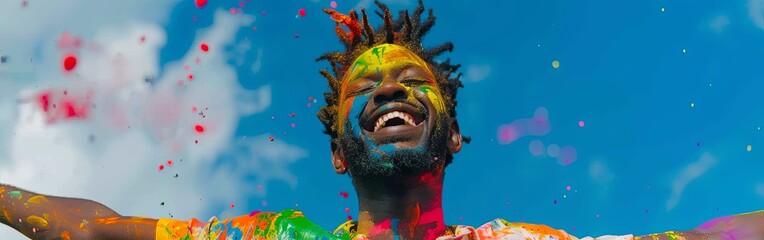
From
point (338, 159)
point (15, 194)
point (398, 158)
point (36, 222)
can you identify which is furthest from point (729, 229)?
point (15, 194)

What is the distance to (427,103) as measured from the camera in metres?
6.09

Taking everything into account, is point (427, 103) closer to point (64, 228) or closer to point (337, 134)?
point (337, 134)

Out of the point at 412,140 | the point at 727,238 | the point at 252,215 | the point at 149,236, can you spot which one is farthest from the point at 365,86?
the point at 727,238

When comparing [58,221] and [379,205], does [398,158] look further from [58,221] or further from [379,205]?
[58,221]

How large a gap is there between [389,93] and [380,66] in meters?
0.42

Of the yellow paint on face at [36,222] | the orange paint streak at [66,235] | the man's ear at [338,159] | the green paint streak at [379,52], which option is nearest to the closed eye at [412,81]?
the green paint streak at [379,52]

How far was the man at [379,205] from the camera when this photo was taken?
18.0ft

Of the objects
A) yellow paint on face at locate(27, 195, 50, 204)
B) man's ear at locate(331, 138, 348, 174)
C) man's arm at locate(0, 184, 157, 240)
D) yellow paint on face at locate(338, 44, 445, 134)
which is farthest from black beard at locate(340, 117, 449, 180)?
yellow paint on face at locate(27, 195, 50, 204)

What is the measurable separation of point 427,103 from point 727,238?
7.28ft

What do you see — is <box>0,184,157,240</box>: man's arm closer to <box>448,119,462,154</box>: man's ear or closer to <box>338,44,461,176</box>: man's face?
<box>338,44,461,176</box>: man's face

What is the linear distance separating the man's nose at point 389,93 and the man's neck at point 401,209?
58cm

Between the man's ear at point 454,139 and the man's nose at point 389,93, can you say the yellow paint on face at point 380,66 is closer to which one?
the man's nose at point 389,93

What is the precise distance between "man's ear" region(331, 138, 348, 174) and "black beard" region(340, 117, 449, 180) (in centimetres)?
35

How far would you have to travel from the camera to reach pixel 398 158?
5672mm
